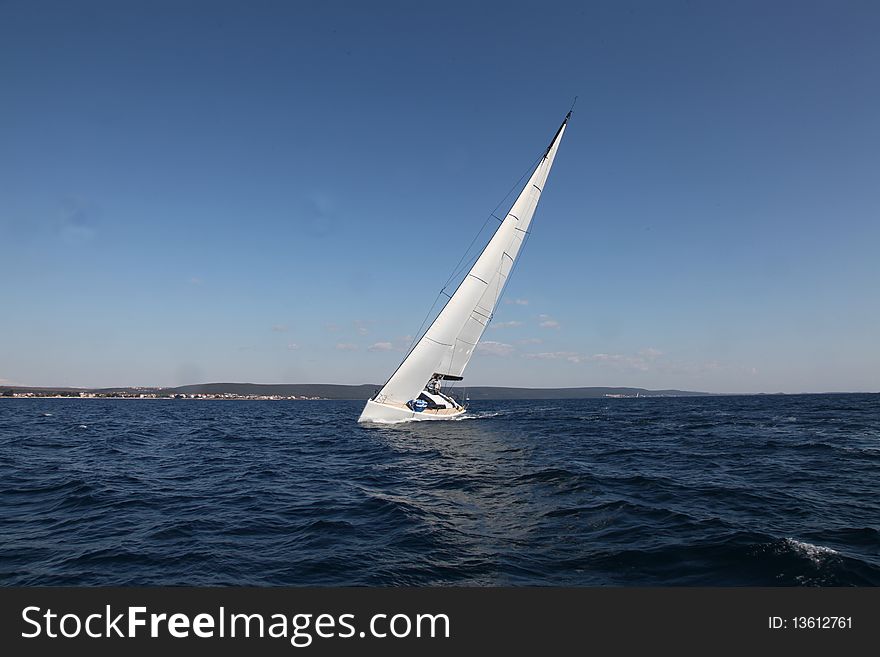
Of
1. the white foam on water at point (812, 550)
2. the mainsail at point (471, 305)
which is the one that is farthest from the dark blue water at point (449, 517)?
the mainsail at point (471, 305)

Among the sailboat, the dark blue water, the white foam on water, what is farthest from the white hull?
the white foam on water

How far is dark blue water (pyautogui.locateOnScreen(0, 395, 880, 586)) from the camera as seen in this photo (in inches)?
285

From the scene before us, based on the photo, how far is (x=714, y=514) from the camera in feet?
33.4

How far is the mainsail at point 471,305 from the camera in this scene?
1294 inches

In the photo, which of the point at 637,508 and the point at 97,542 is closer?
the point at 97,542

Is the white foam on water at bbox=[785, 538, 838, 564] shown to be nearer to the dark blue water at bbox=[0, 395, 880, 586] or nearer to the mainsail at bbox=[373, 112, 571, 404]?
the dark blue water at bbox=[0, 395, 880, 586]

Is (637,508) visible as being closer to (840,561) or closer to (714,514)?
(714,514)

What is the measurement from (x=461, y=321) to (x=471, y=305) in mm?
1477

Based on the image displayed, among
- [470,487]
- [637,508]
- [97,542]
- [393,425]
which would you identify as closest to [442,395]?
[393,425]

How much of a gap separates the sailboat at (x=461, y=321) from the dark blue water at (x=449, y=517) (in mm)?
12026

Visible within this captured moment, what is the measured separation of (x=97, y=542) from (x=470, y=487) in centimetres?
923

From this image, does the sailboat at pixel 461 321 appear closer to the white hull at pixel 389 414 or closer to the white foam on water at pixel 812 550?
the white hull at pixel 389 414

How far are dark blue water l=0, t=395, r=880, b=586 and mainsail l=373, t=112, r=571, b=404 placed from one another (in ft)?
39.3

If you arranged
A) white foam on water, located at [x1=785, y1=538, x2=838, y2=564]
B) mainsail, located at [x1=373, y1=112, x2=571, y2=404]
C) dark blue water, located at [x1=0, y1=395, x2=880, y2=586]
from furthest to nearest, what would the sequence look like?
mainsail, located at [x1=373, y1=112, x2=571, y2=404] < white foam on water, located at [x1=785, y1=538, x2=838, y2=564] < dark blue water, located at [x1=0, y1=395, x2=880, y2=586]
